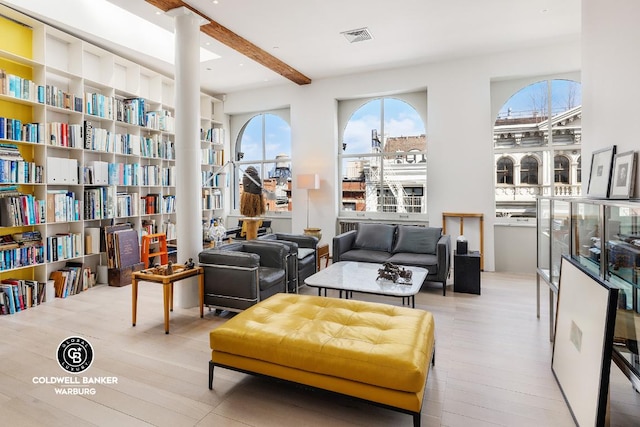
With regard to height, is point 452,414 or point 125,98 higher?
point 125,98

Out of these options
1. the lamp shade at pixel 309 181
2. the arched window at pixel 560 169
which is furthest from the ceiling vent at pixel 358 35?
the arched window at pixel 560 169

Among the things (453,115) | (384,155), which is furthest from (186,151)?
(453,115)

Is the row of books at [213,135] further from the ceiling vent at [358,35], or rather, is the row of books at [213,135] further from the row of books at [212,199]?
the ceiling vent at [358,35]

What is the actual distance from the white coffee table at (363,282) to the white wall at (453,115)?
2.54 metres

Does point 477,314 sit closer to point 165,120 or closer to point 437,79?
point 437,79

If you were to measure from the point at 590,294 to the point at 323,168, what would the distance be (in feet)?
18.1

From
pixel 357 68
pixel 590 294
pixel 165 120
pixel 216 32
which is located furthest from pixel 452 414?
pixel 165 120

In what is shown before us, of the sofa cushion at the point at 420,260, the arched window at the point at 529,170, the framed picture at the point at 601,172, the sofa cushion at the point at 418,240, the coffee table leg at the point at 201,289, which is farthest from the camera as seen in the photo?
the arched window at the point at 529,170

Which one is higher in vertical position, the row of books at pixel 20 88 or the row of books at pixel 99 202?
the row of books at pixel 20 88

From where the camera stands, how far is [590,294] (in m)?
2.01

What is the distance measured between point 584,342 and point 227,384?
2243mm

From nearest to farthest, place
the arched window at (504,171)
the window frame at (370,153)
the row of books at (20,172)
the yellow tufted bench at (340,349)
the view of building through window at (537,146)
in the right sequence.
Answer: the yellow tufted bench at (340,349) < the row of books at (20,172) < the view of building through window at (537,146) < the arched window at (504,171) < the window frame at (370,153)

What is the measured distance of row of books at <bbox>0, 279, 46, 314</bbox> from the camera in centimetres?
399

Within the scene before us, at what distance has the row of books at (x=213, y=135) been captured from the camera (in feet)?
25.1
